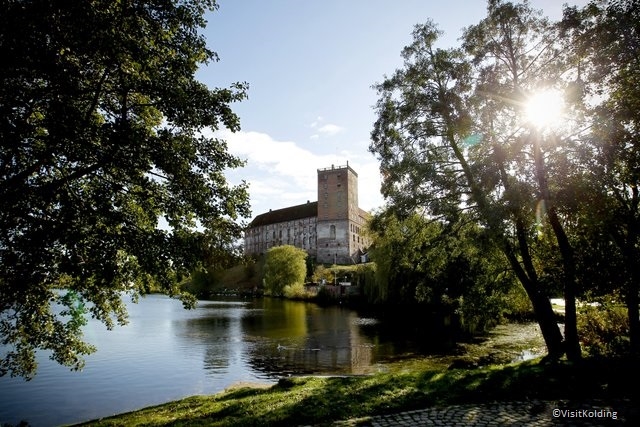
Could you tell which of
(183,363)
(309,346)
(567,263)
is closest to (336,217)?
(309,346)

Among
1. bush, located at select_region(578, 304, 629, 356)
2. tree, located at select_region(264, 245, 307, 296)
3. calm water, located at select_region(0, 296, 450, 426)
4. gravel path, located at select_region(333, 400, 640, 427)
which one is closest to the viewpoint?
gravel path, located at select_region(333, 400, 640, 427)

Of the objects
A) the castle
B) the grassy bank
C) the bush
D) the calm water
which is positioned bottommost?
the calm water

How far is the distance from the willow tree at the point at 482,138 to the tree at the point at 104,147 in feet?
24.7

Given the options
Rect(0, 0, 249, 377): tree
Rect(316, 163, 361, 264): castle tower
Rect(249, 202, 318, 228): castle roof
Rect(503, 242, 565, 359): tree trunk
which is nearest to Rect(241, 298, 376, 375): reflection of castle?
Rect(503, 242, 565, 359): tree trunk

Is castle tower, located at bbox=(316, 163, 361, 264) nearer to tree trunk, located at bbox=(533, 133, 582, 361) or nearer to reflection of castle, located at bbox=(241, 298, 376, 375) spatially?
reflection of castle, located at bbox=(241, 298, 376, 375)

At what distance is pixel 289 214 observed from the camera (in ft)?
385

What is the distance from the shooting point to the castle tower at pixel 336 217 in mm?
98125

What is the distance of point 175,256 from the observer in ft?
28.8

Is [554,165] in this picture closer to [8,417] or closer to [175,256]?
[175,256]

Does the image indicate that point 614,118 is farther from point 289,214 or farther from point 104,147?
point 289,214

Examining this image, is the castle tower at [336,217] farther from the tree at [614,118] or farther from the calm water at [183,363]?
the tree at [614,118]

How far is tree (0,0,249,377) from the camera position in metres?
7.52

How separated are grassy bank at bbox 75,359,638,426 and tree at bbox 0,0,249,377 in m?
3.49

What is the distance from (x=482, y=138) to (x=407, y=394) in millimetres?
9493
